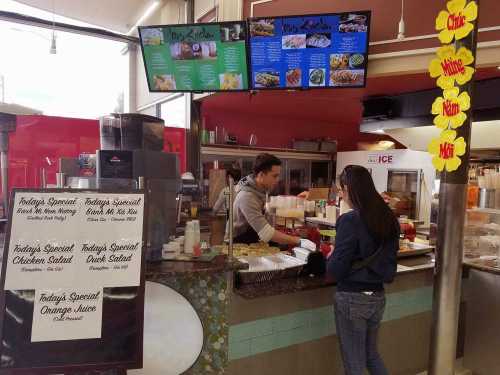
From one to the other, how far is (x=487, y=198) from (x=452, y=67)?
1.69m

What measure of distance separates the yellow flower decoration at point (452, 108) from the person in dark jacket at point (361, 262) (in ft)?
1.65

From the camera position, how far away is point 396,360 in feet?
9.98

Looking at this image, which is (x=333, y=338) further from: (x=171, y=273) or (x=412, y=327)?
(x=171, y=273)

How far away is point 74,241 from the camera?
172 centimetres

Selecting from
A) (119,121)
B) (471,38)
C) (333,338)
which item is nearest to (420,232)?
(333,338)

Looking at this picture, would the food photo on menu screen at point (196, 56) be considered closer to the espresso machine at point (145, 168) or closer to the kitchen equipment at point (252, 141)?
the espresso machine at point (145, 168)

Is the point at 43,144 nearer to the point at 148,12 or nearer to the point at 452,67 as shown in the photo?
the point at 148,12

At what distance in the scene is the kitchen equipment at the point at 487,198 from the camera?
10.7ft

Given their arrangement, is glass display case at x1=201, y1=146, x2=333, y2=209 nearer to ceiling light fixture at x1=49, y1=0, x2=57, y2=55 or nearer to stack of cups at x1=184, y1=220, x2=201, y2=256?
ceiling light fixture at x1=49, y1=0, x2=57, y2=55

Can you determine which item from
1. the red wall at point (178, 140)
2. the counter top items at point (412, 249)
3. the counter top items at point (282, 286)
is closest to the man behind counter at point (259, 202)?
the counter top items at point (282, 286)

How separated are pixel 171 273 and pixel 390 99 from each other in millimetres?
4307

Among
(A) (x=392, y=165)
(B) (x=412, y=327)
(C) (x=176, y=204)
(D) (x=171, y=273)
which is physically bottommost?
(B) (x=412, y=327)

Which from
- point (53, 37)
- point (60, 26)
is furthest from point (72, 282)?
point (60, 26)

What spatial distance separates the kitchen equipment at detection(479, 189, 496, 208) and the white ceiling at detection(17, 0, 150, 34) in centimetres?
513
